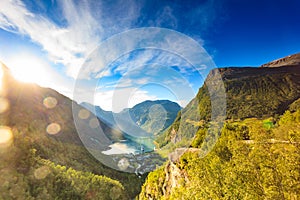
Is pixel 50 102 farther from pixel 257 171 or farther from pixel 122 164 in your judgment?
pixel 257 171

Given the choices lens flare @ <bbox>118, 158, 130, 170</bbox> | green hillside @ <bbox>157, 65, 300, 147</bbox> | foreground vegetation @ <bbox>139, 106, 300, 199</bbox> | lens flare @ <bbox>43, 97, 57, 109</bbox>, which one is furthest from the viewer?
lens flare @ <bbox>43, 97, 57, 109</bbox>

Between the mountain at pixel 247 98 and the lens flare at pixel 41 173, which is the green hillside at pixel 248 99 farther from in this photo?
the lens flare at pixel 41 173

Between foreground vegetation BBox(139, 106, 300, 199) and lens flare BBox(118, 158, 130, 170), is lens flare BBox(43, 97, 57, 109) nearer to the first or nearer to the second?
lens flare BBox(118, 158, 130, 170)

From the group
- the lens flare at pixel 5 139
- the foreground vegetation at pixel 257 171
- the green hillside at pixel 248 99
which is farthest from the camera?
the green hillside at pixel 248 99

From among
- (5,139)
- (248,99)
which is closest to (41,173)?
(5,139)

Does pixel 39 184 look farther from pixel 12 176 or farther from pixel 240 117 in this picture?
pixel 240 117

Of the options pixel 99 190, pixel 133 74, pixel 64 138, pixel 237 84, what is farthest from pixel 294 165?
pixel 237 84

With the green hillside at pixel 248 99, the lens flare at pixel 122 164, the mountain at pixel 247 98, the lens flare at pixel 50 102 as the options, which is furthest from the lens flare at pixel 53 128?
the mountain at pixel 247 98

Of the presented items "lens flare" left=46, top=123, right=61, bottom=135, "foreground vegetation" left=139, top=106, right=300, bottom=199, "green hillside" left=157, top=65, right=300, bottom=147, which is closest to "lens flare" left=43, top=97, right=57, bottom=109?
"lens flare" left=46, top=123, right=61, bottom=135
